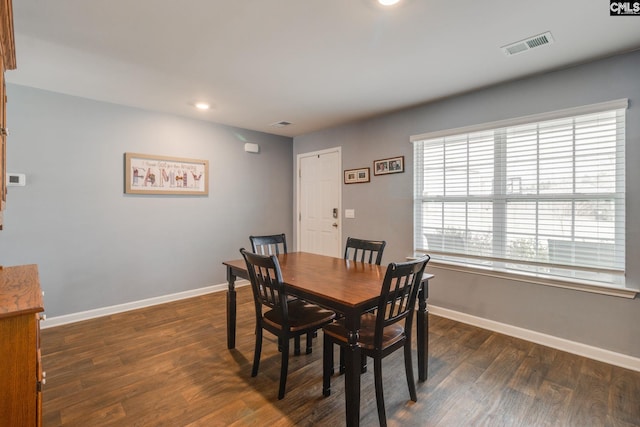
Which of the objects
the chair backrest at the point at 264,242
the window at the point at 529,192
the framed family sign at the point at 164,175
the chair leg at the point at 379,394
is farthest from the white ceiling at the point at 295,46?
the chair leg at the point at 379,394

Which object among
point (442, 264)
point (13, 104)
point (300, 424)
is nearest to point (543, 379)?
point (442, 264)

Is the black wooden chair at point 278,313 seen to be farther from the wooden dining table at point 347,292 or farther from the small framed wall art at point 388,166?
the small framed wall art at point 388,166

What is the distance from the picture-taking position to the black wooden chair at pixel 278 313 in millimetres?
1877

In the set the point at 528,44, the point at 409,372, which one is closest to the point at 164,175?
the point at 409,372

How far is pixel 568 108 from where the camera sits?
99.5 inches

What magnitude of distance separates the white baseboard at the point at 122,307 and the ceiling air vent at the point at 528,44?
4.25m

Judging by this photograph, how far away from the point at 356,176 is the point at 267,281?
8.55ft

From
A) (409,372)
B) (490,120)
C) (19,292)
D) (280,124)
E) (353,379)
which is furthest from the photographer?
(280,124)

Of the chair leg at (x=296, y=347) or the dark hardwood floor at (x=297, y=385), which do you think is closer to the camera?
the dark hardwood floor at (x=297, y=385)

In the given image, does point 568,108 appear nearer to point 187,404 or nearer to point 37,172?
point 187,404

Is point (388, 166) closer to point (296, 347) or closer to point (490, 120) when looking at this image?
point (490, 120)

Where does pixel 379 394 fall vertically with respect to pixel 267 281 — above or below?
below

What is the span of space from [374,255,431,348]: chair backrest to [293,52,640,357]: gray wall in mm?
1607

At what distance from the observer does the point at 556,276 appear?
8.70 feet
